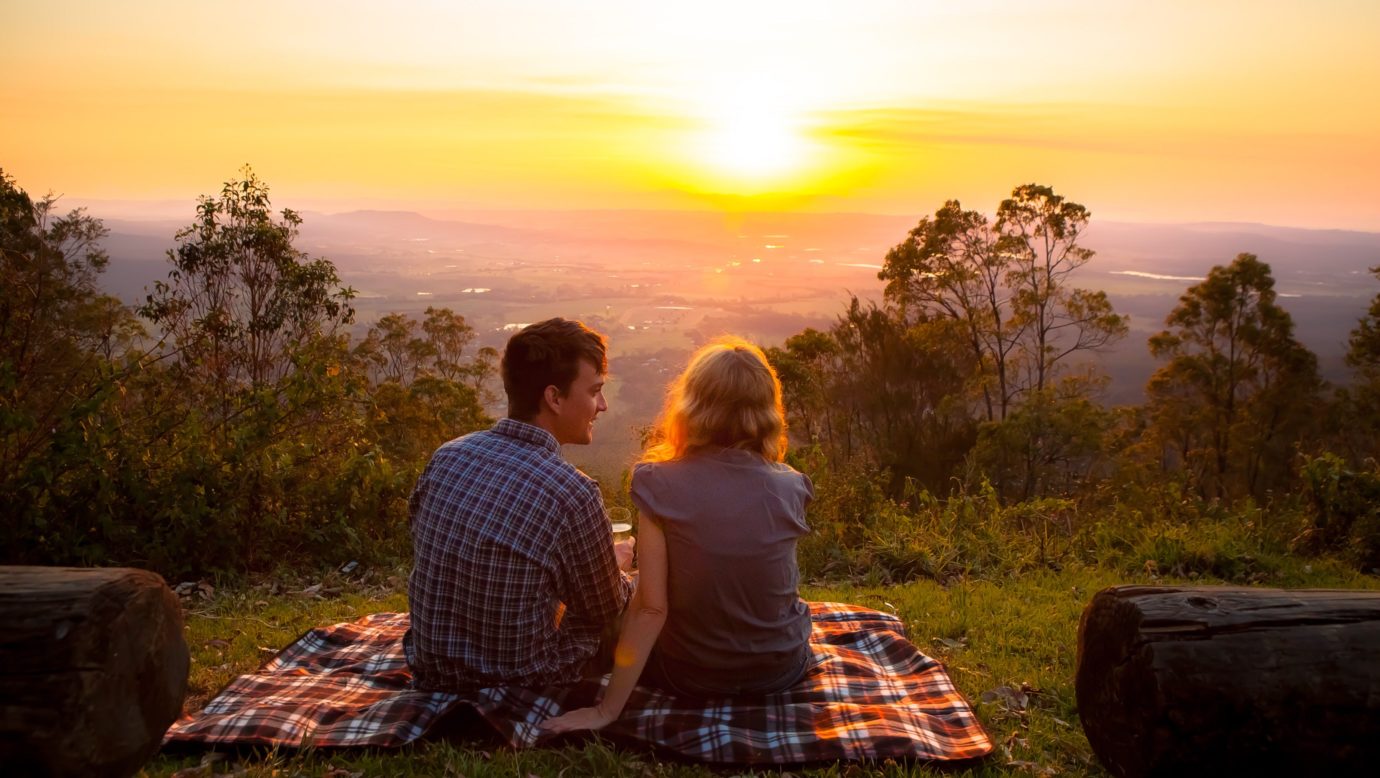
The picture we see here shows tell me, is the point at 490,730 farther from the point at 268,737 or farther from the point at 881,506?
the point at 881,506

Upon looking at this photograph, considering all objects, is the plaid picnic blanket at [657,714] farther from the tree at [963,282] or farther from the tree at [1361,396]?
the tree at [1361,396]

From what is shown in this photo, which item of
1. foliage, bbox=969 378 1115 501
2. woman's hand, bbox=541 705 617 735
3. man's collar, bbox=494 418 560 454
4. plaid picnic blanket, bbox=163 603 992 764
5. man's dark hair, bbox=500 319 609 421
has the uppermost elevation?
man's dark hair, bbox=500 319 609 421

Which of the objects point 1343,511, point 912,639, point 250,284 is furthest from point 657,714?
point 250,284

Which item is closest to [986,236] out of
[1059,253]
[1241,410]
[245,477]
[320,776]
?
[1059,253]

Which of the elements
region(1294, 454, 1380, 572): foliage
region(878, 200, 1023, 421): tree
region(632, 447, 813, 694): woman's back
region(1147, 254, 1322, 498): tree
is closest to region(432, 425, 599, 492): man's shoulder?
region(632, 447, 813, 694): woman's back

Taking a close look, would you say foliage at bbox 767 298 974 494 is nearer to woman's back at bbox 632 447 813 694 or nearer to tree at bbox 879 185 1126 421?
tree at bbox 879 185 1126 421

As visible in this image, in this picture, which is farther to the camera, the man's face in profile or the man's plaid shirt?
the man's face in profile

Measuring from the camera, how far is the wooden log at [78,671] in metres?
2.39

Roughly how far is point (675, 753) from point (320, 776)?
124 centimetres

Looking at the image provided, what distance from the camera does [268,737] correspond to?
3.44 meters

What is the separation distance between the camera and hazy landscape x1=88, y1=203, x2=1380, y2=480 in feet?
144

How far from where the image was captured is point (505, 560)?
11.3 ft

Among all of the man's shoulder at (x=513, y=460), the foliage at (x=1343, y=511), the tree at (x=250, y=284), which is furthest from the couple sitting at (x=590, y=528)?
the tree at (x=250, y=284)

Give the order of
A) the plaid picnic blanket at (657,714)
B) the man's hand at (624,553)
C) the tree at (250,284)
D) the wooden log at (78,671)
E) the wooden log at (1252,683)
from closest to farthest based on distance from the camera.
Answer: the wooden log at (78,671), the wooden log at (1252,683), the plaid picnic blanket at (657,714), the man's hand at (624,553), the tree at (250,284)
